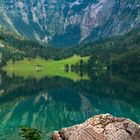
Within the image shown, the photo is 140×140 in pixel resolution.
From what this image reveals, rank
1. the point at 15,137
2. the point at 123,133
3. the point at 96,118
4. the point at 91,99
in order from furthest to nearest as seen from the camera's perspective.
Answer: the point at 91,99 → the point at 15,137 → the point at 96,118 → the point at 123,133

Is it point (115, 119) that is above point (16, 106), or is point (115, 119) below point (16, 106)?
above

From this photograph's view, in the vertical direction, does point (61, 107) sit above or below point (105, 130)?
below

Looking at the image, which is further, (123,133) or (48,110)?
(48,110)

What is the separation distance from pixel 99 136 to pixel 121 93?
147013 mm

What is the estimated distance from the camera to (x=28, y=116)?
109 m

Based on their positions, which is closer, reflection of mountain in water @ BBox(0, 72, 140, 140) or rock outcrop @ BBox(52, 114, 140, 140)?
rock outcrop @ BBox(52, 114, 140, 140)

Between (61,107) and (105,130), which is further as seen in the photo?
(61,107)

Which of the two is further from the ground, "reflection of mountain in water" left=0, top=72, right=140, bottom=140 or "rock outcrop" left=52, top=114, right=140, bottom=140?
"rock outcrop" left=52, top=114, right=140, bottom=140

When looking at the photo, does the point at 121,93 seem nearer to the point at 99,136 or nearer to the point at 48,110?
the point at 48,110

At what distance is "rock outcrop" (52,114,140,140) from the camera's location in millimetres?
25188

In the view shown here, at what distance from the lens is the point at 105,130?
2592 centimetres

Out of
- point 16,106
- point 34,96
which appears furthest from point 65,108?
point 34,96

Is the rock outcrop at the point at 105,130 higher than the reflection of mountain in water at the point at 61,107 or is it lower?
higher

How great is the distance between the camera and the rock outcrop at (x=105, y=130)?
2519 centimetres
